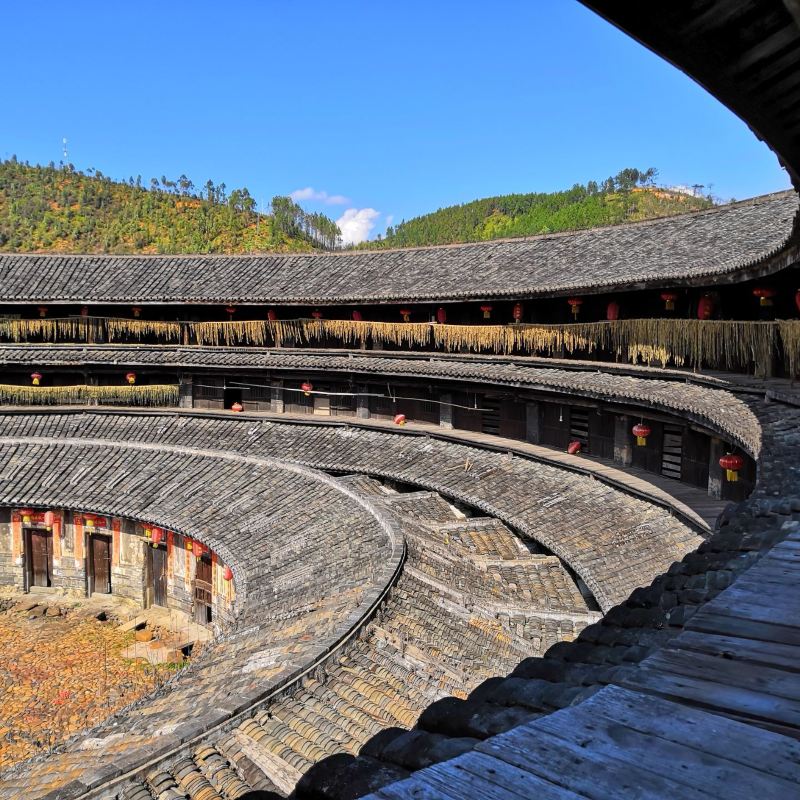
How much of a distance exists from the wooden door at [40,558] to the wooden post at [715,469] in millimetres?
20151

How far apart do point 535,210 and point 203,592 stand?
85502 mm

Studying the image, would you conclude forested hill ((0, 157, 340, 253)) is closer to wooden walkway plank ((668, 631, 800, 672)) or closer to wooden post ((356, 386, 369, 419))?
wooden post ((356, 386, 369, 419))

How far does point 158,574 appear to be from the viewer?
22641 mm

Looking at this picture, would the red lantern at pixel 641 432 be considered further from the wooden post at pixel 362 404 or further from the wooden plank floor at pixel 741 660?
the wooden plank floor at pixel 741 660

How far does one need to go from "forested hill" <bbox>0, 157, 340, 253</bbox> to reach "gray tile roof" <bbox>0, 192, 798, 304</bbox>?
153 ft

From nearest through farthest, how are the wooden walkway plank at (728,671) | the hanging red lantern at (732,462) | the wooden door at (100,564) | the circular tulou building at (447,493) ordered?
1. the wooden walkway plank at (728,671)
2. the circular tulou building at (447,493)
3. the hanging red lantern at (732,462)
4. the wooden door at (100,564)

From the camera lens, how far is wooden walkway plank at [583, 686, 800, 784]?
2.47 m

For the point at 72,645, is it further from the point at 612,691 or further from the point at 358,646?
the point at 612,691

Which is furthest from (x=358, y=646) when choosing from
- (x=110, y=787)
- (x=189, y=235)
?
(x=189, y=235)


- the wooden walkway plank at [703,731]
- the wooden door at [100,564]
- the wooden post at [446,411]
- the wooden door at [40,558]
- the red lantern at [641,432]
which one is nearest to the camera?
the wooden walkway plank at [703,731]

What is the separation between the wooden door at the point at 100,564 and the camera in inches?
925

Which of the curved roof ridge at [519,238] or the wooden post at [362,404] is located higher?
the curved roof ridge at [519,238]

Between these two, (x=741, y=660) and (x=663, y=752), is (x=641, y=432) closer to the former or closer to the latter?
(x=741, y=660)

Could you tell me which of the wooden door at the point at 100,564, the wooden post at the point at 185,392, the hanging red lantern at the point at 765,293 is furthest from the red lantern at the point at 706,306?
the wooden door at the point at 100,564
